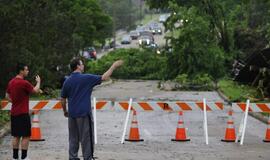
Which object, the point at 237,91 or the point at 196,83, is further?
the point at 196,83

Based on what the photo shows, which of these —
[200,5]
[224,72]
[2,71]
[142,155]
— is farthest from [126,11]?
[142,155]

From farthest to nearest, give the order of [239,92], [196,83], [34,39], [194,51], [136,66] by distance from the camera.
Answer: [136,66] → [194,51] → [196,83] → [239,92] → [34,39]

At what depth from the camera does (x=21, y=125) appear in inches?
489

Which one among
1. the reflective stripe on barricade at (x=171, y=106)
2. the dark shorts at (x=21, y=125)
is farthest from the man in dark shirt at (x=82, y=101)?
the reflective stripe on barricade at (x=171, y=106)

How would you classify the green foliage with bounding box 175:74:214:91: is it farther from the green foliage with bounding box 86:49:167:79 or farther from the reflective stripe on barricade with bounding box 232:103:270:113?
the reflective stripe on barricade with bounding box 232:103:270:113

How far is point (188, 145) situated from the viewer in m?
15.7

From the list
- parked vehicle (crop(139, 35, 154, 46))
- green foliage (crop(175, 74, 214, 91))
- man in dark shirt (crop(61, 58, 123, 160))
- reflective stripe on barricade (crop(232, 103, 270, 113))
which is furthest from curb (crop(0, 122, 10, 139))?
parked vehicle (crop(139, 35, 154, 46))

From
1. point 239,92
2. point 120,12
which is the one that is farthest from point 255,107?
point 120,12

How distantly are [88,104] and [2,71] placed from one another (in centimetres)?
1286

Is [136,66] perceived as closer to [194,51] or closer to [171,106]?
[194,51]

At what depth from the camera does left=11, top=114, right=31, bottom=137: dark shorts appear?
1240 cm

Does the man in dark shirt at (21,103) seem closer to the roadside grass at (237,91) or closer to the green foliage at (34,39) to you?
the green foliage at (34,39)

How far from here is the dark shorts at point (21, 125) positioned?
40.7 feet

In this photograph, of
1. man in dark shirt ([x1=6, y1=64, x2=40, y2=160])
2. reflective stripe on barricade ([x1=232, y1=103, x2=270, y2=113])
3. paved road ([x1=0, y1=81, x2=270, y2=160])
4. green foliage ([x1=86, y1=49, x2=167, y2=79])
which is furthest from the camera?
green foliage ([x1=86, y1=49, x2=167, y2=79])
